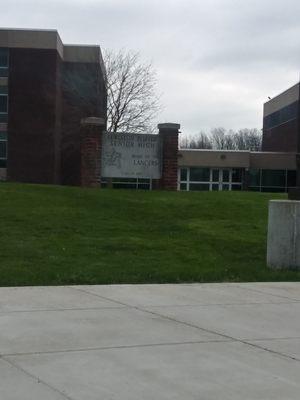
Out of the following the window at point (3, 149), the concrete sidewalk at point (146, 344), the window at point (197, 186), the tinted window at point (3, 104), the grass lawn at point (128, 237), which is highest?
the tinted window at point (3, 104)

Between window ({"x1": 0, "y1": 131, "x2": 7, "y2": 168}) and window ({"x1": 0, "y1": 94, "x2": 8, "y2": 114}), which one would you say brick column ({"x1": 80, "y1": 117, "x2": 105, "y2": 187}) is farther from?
window ({"x1": 0, "y1": 94, "x2": 8, "y2": 114})

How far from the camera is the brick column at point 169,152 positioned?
63.8ft

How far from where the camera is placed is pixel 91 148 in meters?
19.2

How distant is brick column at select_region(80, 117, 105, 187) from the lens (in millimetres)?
19141

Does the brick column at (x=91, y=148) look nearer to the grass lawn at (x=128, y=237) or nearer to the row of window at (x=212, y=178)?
the grass lawn at (x=128, y=237)

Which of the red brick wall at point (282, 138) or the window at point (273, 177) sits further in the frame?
the red brick wall at point (282, 138)

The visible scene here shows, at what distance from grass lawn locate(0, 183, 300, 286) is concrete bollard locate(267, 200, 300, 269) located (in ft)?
1.16

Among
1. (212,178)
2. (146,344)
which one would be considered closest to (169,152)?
(146,344)

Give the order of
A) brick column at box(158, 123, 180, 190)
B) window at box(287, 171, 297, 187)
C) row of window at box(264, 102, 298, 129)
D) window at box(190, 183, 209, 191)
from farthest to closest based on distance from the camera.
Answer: row of window at box(264, 102, 298, 129), window at box(287, 171, 297, 187), window at box(190, 183, 209, 191), brick column at box(158, 123, 180, 190)

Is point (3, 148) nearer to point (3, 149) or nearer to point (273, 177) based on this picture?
point (3, 149)

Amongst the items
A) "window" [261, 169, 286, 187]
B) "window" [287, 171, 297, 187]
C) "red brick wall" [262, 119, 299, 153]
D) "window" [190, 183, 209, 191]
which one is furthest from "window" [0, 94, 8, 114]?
"red brick wall" [262, 119, 299, 153]

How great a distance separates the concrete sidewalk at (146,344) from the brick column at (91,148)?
10732mm

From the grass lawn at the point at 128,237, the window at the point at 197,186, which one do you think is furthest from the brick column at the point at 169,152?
the window at the point at 197,186

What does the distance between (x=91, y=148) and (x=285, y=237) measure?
9.43 m
